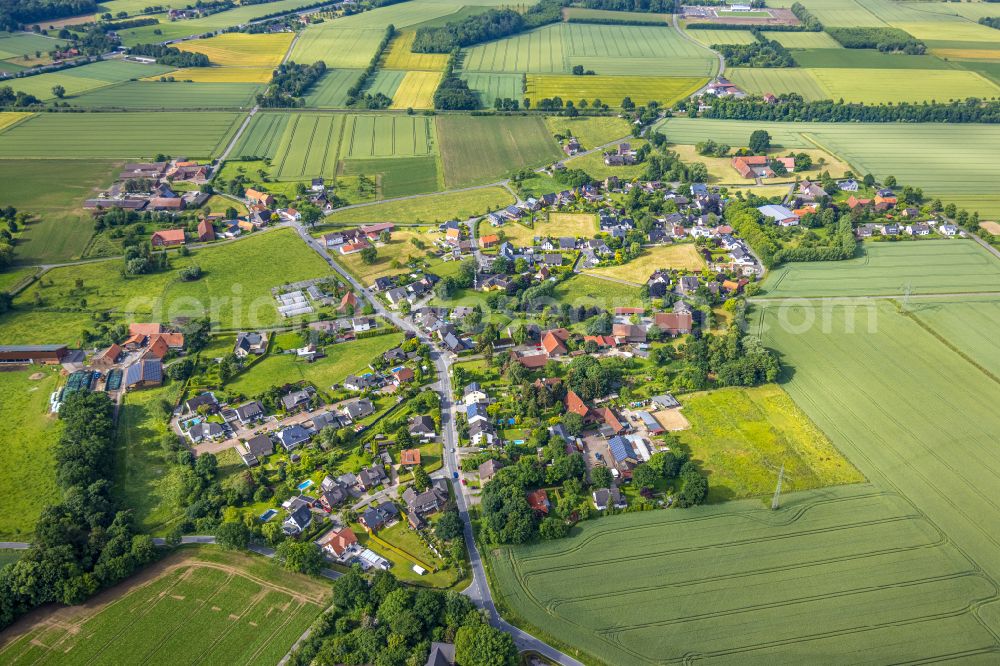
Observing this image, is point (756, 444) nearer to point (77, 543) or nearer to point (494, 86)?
point (77, 543)

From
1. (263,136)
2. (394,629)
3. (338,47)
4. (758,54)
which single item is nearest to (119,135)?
(263,136)

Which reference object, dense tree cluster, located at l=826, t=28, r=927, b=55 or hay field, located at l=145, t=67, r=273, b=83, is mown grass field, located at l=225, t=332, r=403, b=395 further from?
dense tree cluster, located at l=826, t=28, r=927, b=55

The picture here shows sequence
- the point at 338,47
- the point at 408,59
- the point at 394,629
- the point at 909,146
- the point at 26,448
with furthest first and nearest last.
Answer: the point at 338,47 → the point at 408,59 → the point at 909,146 → the point at 26,448 → the point at 394,629

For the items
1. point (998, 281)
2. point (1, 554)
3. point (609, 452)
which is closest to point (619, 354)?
point (609, 452)

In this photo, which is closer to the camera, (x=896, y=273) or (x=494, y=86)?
(x=896, y=273)

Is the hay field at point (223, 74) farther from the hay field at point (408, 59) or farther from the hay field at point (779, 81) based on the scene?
the hay field at point (779, 81)

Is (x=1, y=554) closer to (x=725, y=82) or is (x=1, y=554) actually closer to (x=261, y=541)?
(x=261, y=541)
